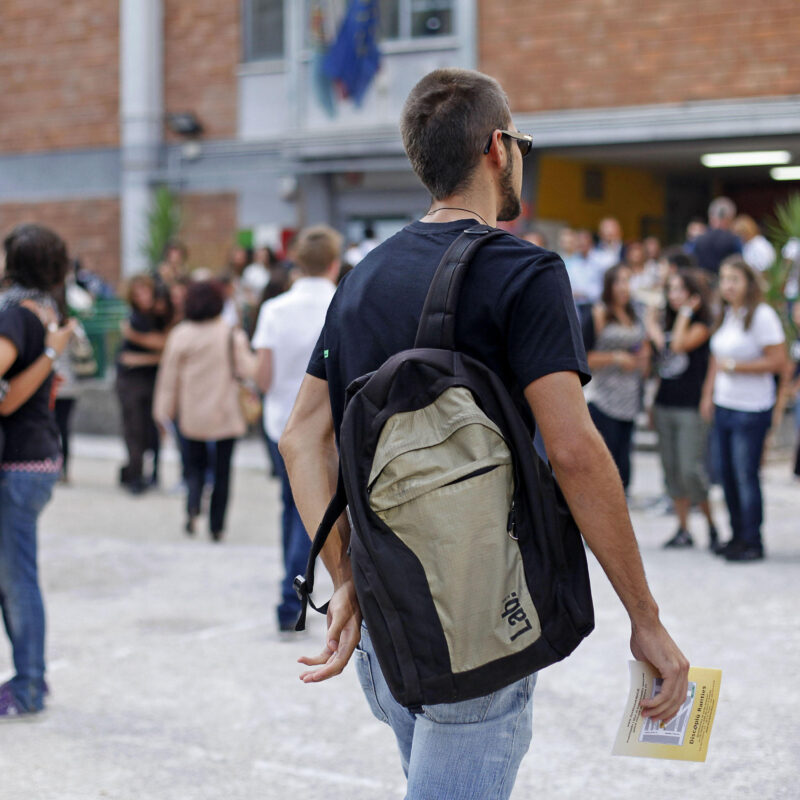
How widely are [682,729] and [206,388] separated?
282 inches

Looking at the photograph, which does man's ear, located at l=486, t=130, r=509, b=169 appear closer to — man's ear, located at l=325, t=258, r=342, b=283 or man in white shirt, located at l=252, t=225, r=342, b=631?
man in white shirt, located at l=252, t=225, r=342, b=631

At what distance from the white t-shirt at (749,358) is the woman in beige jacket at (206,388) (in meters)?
→ 3.27

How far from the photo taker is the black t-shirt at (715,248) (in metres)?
14.1

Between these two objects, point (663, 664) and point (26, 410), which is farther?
point (26, 410)

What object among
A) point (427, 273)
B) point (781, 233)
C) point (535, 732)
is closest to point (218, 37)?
point (781, 233)

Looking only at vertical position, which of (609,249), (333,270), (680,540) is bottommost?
(680,540)

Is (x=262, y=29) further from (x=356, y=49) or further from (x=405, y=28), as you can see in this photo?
Answer: (x=405, y=28)

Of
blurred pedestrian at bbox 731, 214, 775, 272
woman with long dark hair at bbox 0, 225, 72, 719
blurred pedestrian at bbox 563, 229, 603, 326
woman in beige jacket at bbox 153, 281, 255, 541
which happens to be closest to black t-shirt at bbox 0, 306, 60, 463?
woman with long dark hair at bbox 0, 225, 72, 719

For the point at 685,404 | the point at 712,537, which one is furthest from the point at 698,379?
the point at 712,537

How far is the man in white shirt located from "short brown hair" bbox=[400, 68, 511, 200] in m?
4.13

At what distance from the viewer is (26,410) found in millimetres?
5090

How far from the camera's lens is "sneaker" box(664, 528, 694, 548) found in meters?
8.74

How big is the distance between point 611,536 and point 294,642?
168 inches

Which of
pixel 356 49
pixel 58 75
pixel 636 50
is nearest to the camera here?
pixel 636 50
